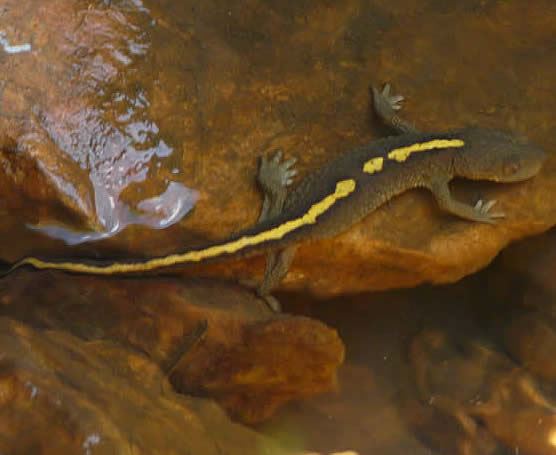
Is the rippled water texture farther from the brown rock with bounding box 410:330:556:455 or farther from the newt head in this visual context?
the brown rock with bounding box 410:330:556:455

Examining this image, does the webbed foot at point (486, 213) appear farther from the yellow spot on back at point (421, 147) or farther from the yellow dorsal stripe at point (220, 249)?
the yellow dorsal stripe at point (220, 249)

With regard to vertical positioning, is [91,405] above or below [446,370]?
above

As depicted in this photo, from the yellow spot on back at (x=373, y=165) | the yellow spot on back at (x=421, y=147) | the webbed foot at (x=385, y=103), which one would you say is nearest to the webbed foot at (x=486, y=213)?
the yellow spot on back at (x=421, y=147)

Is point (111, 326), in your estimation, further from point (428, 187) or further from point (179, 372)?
point (428, 187)

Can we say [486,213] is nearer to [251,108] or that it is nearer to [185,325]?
[251,108]

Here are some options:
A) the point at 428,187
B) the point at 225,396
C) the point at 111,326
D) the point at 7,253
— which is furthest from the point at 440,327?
the point at 7,253

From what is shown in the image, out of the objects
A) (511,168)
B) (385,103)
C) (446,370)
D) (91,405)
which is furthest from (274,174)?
(446,370)
